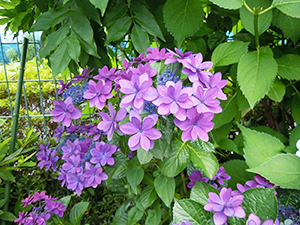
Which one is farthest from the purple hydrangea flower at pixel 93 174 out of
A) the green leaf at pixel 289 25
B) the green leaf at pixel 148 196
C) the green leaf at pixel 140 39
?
the green leaf at pixel 289 25

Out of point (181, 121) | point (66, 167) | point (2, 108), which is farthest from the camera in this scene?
point (2, 108)

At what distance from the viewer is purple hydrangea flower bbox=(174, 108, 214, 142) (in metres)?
0.58

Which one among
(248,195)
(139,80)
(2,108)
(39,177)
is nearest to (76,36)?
(139,80)

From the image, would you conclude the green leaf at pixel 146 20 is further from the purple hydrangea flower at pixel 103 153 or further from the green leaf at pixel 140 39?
the purple hydrangea flower at pixel 103 153

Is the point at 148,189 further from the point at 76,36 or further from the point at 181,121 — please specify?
the point at 76,36

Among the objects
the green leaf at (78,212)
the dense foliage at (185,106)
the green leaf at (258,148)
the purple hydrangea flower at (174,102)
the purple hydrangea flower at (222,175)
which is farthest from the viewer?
the green leaf at (78,212)

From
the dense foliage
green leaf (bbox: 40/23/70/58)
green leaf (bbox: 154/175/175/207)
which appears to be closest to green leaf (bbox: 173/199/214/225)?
the dense foliage

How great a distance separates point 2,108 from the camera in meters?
2.02

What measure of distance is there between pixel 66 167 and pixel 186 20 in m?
0.63

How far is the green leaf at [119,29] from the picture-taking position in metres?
0.87

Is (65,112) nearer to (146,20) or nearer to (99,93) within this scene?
(99,93)

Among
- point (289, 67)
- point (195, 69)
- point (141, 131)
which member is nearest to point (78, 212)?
point (141, 131)

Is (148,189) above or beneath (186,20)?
beneath

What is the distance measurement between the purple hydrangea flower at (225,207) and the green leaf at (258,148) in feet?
0.56
